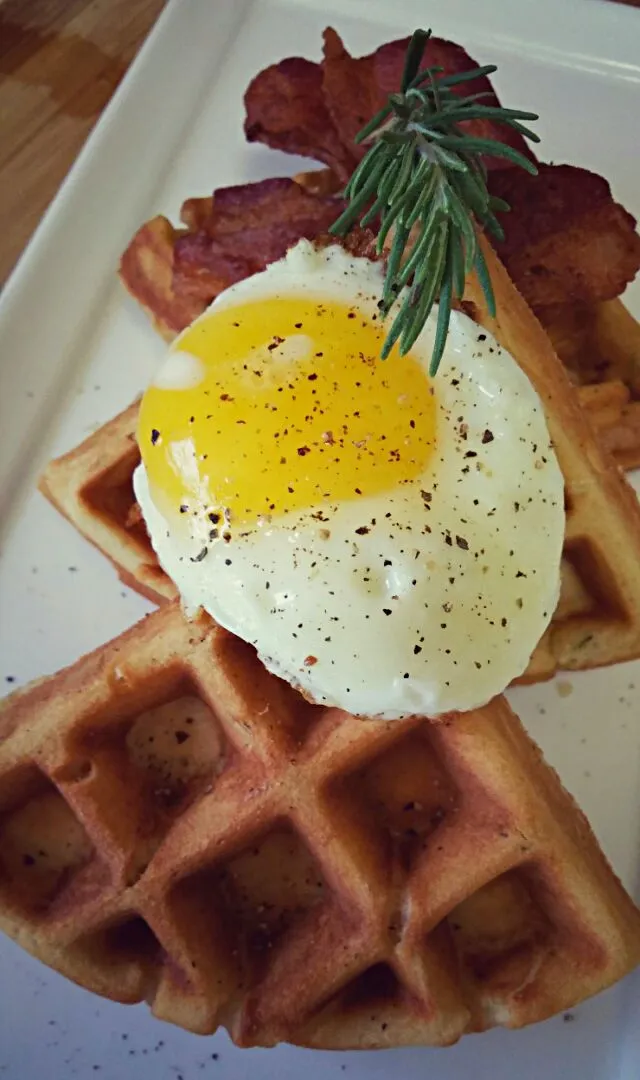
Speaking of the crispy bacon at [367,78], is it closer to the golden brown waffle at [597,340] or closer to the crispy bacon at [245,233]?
the crispy bacon at [245,233]

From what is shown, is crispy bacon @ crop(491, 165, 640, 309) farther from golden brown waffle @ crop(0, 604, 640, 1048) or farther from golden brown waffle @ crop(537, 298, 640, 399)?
golden brown waffle @ crop(0, 604, 640, 1048)

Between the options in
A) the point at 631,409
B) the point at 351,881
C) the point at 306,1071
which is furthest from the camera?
the point at 631,409

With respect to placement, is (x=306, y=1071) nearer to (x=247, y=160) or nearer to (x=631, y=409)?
(x=631, y=409)

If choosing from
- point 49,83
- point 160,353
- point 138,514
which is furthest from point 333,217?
point 49,83

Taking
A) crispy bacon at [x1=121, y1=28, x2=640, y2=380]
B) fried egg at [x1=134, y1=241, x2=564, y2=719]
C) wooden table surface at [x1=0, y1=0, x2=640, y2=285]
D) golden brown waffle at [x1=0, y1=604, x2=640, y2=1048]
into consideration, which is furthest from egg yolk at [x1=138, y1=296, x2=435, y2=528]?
wooden table surface at [x1=0, y1=0, x2=640, y2=285]

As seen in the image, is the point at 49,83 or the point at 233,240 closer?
the point at 233,240

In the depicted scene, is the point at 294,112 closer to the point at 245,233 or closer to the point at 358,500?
the point at 245,233

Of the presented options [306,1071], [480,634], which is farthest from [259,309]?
[306,1071]
